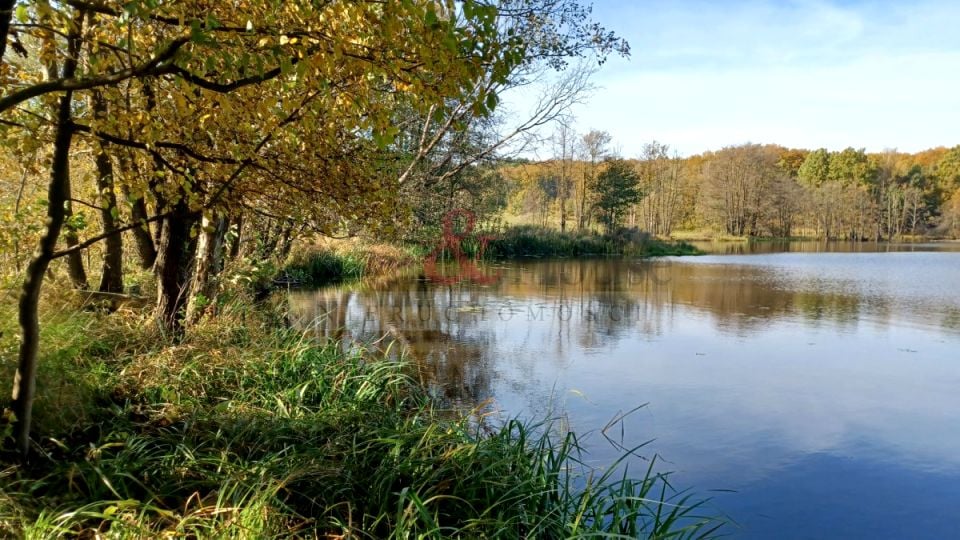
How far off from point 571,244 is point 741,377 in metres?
21.7

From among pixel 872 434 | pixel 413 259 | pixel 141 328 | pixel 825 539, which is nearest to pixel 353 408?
pixel 141 328

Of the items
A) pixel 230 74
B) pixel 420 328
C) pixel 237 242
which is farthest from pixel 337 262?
pixel 230 74

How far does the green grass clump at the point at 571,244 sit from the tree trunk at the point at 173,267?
20.0 m

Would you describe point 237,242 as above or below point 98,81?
below

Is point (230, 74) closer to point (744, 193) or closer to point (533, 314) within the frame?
point (533, 314)

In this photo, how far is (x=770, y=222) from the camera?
50062 mm

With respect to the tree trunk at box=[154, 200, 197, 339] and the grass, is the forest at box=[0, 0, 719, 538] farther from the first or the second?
the grass

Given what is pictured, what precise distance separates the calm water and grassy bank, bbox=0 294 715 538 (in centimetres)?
91

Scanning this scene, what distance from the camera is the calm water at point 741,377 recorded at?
4.42 m

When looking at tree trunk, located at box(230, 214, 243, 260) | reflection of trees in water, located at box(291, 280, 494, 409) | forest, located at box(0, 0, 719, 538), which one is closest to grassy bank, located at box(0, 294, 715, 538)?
forest, located at box(0, 0, 719, 538)

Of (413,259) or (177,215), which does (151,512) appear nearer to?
(177,215)

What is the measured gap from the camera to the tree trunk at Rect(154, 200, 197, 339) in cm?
578

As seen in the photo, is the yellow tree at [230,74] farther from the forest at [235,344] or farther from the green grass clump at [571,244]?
the green grass clump at [571,244]

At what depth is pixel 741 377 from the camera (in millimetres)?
7258
